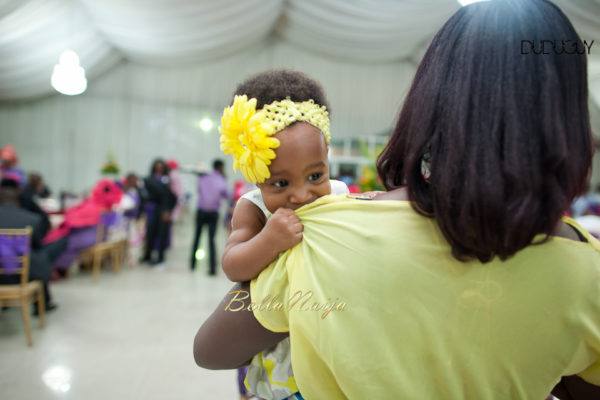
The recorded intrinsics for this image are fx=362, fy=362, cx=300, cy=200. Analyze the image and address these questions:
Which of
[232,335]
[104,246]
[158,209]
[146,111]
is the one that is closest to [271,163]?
[232,335]

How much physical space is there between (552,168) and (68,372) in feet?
10.0

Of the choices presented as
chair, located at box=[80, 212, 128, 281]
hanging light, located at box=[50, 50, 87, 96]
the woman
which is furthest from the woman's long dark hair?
hanging light, located at box=[50, 50, 87, 96]

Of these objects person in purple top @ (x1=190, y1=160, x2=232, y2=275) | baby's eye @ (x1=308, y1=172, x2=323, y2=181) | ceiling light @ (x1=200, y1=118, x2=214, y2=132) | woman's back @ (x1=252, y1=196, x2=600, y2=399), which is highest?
ceiling light @ (x1=200, y1=118, x2=214, y2=132)

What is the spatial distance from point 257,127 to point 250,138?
3 centimetres

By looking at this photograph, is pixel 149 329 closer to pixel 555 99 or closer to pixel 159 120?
pixel 555 99

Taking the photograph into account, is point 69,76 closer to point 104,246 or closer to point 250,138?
point 104,246

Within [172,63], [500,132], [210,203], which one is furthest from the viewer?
[172,63]

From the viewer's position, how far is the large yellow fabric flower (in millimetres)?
755

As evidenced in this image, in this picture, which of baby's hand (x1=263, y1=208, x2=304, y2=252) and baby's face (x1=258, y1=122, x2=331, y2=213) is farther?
baby's face (x1=258, y1=122, x2=331, y2=213)

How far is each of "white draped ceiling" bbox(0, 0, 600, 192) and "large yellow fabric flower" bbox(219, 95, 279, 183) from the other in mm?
6522

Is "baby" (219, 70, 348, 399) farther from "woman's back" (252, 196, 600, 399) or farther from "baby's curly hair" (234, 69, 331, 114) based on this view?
"woman's back" (252, 196, 600, 399)

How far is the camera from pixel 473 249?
0.53 metres

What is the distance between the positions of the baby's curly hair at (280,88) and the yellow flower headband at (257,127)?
0.03m

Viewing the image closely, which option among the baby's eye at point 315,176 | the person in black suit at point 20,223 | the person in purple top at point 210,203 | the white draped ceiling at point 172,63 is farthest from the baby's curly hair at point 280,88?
the white draped ceiling at point 172,63
